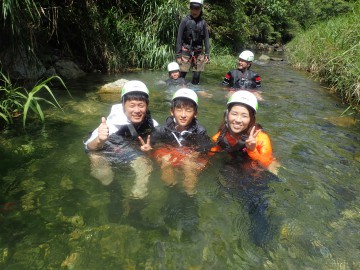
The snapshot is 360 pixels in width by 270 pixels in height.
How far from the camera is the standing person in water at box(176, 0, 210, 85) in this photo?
26.5 ft

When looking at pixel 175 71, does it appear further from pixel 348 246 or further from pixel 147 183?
pixel 348 246

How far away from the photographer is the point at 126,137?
4.41m

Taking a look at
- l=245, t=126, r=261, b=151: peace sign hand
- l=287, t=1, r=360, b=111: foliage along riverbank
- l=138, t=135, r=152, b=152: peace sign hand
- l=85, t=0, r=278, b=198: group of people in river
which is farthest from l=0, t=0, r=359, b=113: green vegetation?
l=245, t=126, r=261, b=151: peace sign hand

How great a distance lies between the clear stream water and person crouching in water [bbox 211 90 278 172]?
0.70ft

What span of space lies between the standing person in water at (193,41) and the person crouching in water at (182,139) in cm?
412

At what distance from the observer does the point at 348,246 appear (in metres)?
2.76

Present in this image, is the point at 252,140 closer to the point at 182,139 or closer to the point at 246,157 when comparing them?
the point at 246,157

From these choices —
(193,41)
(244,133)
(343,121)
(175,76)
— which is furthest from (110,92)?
(343,121)

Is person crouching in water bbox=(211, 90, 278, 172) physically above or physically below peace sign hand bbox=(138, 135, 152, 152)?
above

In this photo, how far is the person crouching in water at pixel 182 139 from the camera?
4.10m

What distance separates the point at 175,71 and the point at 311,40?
5.58 metres

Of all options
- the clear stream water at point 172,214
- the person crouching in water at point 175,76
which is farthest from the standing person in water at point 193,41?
the clear stream water at point 172,214

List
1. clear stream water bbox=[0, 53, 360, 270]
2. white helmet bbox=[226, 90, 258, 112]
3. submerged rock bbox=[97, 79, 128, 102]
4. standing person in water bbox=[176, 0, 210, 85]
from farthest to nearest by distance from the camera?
standing person in water bbox=[176, 0, 210, 85] < submerged rock bbox=[97, 79, 128, 102] < white helmet bbox=[226, 90, 258, 112] < clear stream water bbox=[0, 53, 360, 270]

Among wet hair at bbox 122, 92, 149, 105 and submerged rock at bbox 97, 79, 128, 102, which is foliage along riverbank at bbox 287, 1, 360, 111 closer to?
wet hair at bbox 122, 92, 149, 105
